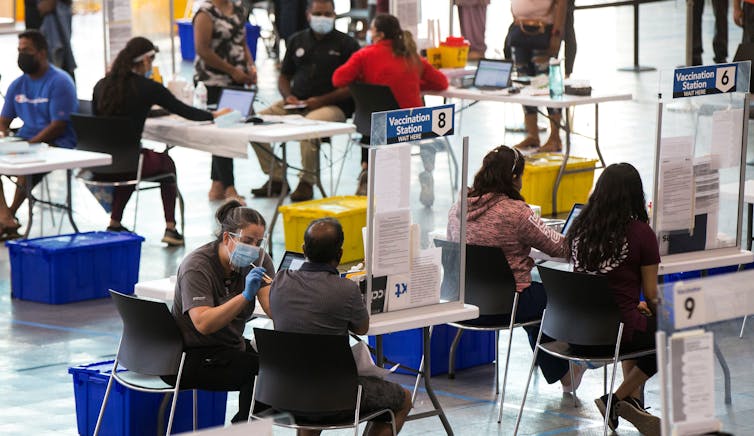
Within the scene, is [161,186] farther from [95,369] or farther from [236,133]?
[95,369]

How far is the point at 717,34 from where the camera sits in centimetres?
1373

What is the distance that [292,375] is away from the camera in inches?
170

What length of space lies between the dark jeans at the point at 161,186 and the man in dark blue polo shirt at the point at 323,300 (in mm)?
3925

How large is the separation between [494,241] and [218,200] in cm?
426

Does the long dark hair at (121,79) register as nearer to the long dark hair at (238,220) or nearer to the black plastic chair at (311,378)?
the long dark hair at (238,220)

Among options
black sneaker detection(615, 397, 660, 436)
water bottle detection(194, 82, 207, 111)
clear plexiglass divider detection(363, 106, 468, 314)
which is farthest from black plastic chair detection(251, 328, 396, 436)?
water bottle detection(194, 82, 207, 111)

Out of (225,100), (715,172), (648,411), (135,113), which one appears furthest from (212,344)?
(225,100)

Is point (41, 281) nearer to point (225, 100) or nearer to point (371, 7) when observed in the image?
point (225, 100)

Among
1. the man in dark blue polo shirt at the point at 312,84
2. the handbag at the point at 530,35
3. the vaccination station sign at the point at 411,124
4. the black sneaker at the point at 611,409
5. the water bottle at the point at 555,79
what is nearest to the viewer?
the vaccination station sign at the point at 411,124

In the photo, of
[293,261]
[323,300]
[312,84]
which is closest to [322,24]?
[312,84]

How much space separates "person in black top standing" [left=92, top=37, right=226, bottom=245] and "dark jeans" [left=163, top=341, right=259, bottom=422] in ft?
11.8

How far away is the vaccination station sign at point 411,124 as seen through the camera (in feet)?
15.0

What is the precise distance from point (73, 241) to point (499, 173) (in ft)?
8.94

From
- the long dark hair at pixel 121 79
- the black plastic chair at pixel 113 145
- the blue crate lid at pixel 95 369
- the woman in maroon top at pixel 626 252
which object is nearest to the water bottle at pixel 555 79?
the long dark hair at pixel 121 79
